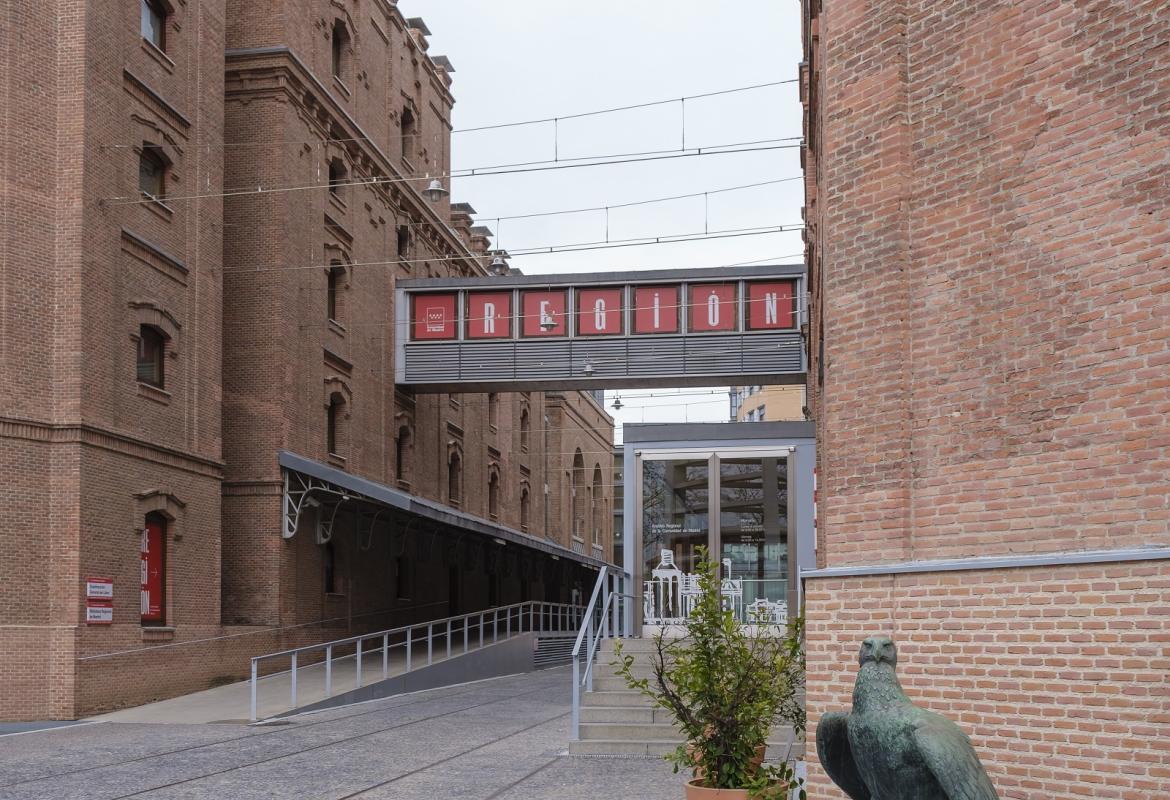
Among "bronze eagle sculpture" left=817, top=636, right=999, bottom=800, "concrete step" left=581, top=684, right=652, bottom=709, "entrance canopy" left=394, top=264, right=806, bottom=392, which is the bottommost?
"concrete step" left=581, top=684, right=652, bottom=709

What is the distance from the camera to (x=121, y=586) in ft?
68.6

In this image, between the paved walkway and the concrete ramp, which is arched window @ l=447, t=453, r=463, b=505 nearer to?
the concrete ramp

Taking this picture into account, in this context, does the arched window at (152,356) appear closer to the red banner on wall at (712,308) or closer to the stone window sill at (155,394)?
the stone window sill at (155,394)

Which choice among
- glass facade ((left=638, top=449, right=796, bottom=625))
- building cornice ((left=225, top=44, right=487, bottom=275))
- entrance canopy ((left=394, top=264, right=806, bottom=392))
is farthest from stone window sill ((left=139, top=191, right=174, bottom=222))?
glass facade ((left=638, top=449, right=796, bottom=625))

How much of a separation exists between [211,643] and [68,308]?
6.56 meters

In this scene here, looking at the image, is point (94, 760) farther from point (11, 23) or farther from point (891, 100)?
point (11, 23)

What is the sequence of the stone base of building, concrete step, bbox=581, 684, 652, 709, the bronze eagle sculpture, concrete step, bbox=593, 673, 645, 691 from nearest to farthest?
1. the bronze eagle sculpture
2. the stone base of building
3. concrete step, bbox=581, 684, 652, 709
4. concrete step, bbox=593, 673, 645, 691

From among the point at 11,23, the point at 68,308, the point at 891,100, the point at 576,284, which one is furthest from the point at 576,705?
the point at 576,284

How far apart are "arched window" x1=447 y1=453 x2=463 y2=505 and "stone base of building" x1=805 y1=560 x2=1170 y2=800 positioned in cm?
3111

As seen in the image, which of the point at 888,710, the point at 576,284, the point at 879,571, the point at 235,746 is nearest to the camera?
the point at 888,710

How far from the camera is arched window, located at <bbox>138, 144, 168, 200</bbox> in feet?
75.6

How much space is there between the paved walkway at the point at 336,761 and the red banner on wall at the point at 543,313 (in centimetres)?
1235

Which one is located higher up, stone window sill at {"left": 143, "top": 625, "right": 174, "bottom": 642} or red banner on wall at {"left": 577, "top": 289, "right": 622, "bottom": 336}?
red banner on wall at {"left": 577, "top": 289, "right": 622, "bottom": 336}

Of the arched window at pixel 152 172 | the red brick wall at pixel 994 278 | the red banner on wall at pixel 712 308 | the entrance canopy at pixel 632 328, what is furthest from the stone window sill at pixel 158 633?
the red brick wall at pixel 994 278
